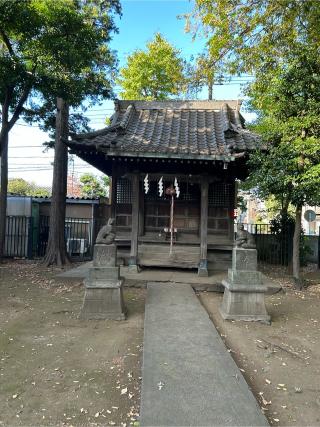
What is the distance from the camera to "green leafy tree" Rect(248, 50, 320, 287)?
854 centimetres

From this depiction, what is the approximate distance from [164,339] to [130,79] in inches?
755

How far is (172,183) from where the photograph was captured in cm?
1017

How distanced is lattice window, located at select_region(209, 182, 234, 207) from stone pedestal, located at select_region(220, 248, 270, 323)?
14.3 ft

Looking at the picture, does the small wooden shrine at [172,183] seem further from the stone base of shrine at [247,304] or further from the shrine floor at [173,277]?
the stone base of shrine at [247,304]

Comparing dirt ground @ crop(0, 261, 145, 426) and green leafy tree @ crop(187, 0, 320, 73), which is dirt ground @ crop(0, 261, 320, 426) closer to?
dirt ground @ crop(0, 261, 145, 426)

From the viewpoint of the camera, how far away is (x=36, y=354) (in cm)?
464

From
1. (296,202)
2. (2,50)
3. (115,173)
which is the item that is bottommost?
(296,202)

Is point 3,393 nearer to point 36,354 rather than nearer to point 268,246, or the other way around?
point 36,354

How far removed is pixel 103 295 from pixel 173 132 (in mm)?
6181

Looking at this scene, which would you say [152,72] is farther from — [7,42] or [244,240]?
[244,240]

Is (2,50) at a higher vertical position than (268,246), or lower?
higher

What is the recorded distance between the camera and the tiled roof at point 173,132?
893 centimetres

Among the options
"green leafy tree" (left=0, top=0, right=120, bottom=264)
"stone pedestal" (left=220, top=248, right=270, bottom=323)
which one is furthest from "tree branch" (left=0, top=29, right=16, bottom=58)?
"stone pedestal" (left=220, top=248, right=270, bottom=323)

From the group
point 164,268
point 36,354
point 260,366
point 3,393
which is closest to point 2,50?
point 164,268
